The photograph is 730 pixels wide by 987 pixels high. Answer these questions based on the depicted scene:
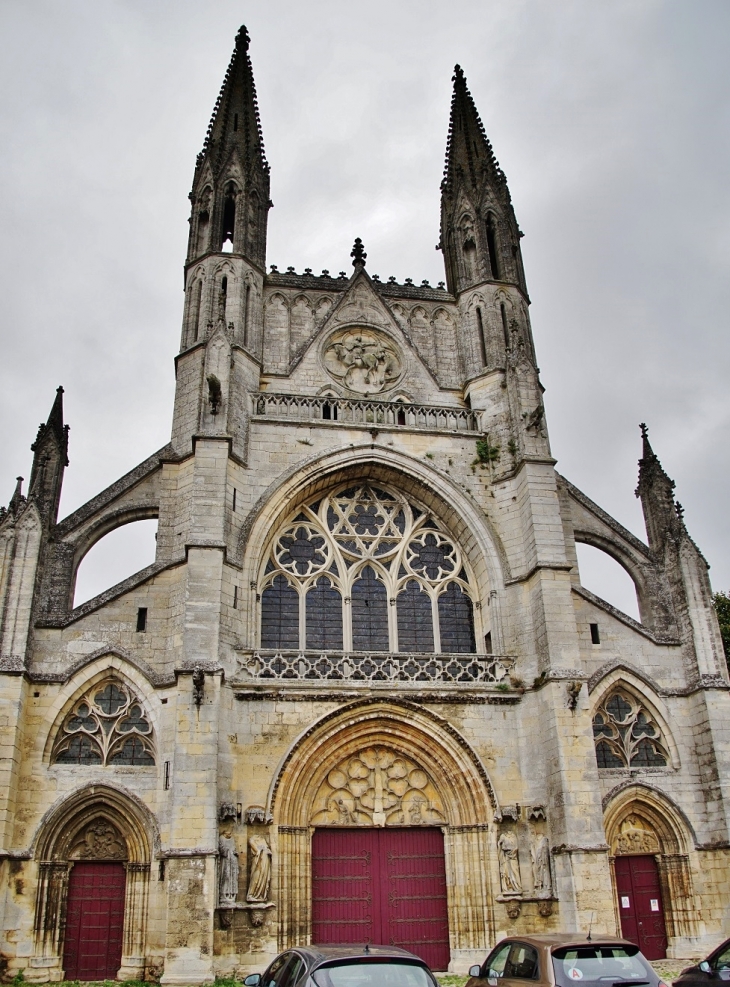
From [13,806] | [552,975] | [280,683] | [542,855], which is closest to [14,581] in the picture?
[13,806]

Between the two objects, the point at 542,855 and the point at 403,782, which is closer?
the point at 542,855

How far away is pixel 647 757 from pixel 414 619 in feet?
15.6

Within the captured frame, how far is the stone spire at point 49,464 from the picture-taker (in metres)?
15.4

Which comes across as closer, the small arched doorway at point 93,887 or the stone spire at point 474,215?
the small arched doorway at point 93,887

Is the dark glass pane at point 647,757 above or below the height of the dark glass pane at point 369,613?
below

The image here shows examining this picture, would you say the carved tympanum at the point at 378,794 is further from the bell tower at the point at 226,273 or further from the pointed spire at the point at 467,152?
the pointed spire at the point at 467,152

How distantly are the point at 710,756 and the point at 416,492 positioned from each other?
7019 millimetres

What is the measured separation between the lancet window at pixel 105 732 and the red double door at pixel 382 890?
324cm

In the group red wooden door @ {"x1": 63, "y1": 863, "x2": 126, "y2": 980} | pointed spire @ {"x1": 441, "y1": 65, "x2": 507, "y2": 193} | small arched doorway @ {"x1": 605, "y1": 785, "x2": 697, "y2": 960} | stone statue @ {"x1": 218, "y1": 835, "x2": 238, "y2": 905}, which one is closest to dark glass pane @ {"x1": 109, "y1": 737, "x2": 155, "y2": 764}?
red wooden door @ {"x1": 63, "y1": 863, "x2": 126, "y2": 980}

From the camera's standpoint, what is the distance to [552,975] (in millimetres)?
6934

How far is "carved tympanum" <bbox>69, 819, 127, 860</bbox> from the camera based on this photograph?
13305 mm

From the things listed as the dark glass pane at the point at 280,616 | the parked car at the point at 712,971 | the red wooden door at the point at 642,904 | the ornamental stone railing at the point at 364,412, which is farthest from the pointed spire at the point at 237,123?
the parked car at the point at 712,971

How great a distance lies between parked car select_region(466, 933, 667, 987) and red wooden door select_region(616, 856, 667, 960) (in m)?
7.85

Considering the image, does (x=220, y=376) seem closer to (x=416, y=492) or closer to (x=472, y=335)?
(x=416, y=492)
